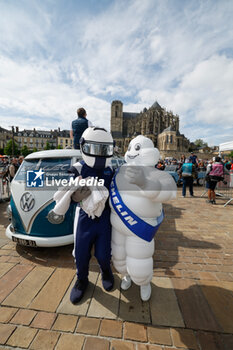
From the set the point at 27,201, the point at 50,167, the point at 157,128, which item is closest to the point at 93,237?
the point at 27,201

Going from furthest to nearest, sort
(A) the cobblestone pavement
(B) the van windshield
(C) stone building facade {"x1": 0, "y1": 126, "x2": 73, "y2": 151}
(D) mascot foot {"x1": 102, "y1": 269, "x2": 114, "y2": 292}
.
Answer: (C) stone building facade {"x1": 0, "y1": 126, "x2": 73, "y2": 151} → (B) the van windshield → (D) mascot foot {"x1": 102, "y1": 269, "x2": 114, "y2": 292} → (A) the cobblestone pavement

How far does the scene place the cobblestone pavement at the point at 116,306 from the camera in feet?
5.16

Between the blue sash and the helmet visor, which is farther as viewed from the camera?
the helmet visor

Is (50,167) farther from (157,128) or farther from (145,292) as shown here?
(157,128)

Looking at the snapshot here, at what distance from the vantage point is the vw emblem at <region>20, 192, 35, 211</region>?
2775 millimetres

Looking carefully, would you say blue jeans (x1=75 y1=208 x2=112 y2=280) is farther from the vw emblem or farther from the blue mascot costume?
the vw emblem

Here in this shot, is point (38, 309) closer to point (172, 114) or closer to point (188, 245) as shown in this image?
point (188, 245)

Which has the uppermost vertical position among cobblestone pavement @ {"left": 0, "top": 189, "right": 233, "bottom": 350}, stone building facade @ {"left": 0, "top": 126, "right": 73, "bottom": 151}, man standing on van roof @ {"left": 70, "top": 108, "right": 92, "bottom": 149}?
stone building facade @ {"left": 0, "top": 126, "right": 73, "bottom": 151}

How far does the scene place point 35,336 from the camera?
5.24 ft

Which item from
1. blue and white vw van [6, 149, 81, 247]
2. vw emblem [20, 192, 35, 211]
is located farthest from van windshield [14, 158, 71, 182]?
vw emblem [20, 192, 35, 211]

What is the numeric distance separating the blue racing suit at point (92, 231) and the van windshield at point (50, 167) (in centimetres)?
120

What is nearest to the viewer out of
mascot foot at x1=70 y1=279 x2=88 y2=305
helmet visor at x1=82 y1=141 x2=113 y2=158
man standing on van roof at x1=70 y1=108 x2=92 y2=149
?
helmet visor at x1=82 y1=141 x2=113 y2=158

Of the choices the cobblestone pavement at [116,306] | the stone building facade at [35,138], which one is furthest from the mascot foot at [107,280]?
the stone building facade at [35,138]

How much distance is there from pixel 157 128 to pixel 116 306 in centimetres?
6279
